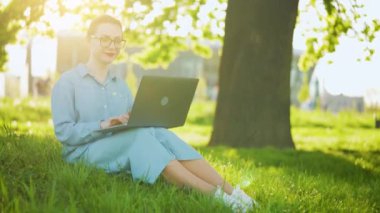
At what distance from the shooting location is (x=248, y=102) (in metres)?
10.0

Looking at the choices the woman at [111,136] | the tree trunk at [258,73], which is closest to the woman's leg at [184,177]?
the woman at [111,136]

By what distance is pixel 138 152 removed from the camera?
4828mm

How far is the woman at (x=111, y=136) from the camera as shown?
4.75 m

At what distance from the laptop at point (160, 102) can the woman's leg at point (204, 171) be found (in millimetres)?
451

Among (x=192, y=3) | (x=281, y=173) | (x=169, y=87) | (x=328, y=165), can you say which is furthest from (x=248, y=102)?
(x=169, y=87)

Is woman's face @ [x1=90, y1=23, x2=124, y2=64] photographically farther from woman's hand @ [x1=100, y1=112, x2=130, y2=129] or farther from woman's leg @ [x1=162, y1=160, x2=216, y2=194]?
woman's leg @ [x1=162, y1=160, x2=216, y2=194]

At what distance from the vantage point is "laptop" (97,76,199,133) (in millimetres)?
4719

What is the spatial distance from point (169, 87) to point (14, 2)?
6.97 meters

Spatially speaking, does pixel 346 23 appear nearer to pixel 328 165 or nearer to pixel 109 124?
pixel 328 165

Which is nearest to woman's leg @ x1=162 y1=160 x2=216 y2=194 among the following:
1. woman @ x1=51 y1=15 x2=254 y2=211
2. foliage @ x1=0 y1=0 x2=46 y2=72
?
woman @ x1=51 y1=15 x2=254 y2=211

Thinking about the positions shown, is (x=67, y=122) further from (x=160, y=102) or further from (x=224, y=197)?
(x=224, y=197)

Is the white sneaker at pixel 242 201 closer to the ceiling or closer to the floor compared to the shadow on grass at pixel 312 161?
closer to the ceiling

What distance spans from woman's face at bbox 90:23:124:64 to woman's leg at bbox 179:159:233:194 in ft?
3.90

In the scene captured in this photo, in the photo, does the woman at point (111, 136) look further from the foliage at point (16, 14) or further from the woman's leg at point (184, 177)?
the foliage at point (16, 14)
